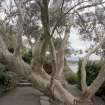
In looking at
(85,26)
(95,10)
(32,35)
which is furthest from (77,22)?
(32,35)

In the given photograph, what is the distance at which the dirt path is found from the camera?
9.03 meters

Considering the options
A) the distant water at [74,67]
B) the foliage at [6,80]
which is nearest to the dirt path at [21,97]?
the foliage at [6,80]

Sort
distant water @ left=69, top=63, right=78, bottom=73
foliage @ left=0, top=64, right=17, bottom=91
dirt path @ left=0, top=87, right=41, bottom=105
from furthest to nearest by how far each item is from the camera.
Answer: distant water @ left=69, top=63, right=78, bottom=73 < foliage @ left=0, top=64, right=17, bottom=91 < dirt path @ left=0, top=87, right=41, bottom=105

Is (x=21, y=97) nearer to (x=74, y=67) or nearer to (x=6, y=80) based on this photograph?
(x=6, y=80)

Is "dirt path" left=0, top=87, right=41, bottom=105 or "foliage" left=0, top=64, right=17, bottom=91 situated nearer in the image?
"dirt path" left=0, top=87, right=41, bottom=105

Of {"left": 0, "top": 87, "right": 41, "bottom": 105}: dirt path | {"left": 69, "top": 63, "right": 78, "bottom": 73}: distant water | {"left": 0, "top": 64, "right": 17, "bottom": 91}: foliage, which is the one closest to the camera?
{"left": 0, "top": 87, "right": 41, "bottom": 105}: dirt path

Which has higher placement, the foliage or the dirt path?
the foliage

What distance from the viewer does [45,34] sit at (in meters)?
3.87

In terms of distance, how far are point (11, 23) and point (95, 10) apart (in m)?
2.77

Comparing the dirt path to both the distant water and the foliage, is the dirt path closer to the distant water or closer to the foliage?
the foliage

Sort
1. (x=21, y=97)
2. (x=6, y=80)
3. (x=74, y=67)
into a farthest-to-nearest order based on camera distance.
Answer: (x=74, y=67) < (x=6, y=80) < (x=21, y=97)

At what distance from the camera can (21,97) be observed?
32.3ft

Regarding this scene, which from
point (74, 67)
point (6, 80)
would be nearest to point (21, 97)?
point (6, 80)

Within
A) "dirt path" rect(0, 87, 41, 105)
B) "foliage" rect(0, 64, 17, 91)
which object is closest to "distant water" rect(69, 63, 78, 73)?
"dirt path" rect(0, 87, 41, 105)
